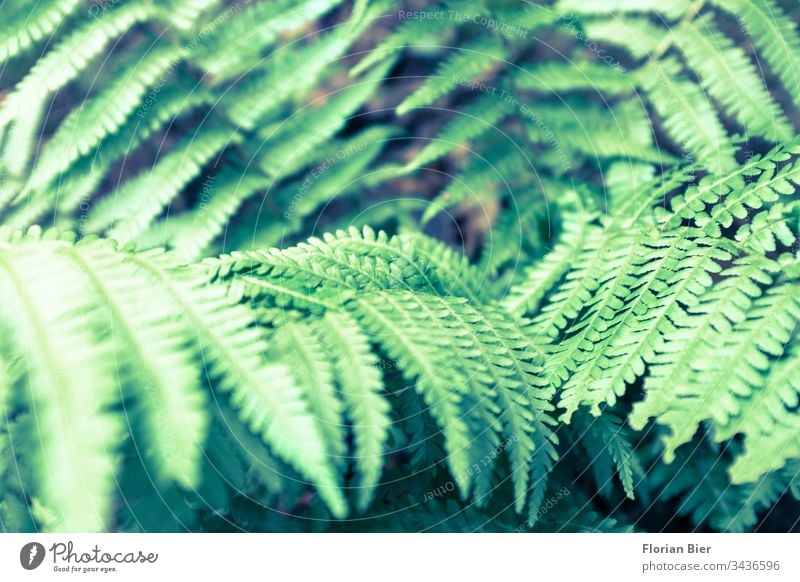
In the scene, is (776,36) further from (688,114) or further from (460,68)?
(460,68)

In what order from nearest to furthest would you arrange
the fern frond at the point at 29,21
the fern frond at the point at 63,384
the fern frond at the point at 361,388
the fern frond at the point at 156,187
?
the fern frond at the point at 63,384
the fern frond at the point at 361,388
the fern frond at the point at 29,21
the fern frond at the point at 156,187

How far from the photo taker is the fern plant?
59 centimetres

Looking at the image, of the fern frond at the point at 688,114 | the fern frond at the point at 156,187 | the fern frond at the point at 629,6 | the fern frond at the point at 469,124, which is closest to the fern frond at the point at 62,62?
the fern frond at the point at 156,187

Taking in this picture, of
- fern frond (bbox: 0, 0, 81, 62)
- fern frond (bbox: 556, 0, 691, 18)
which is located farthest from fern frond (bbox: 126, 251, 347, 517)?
fern frond (bbox: 556, 0, 691, 18)

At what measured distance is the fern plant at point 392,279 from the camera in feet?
1.94

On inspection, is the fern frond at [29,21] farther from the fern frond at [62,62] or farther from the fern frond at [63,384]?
the fern frond at [63,384]
